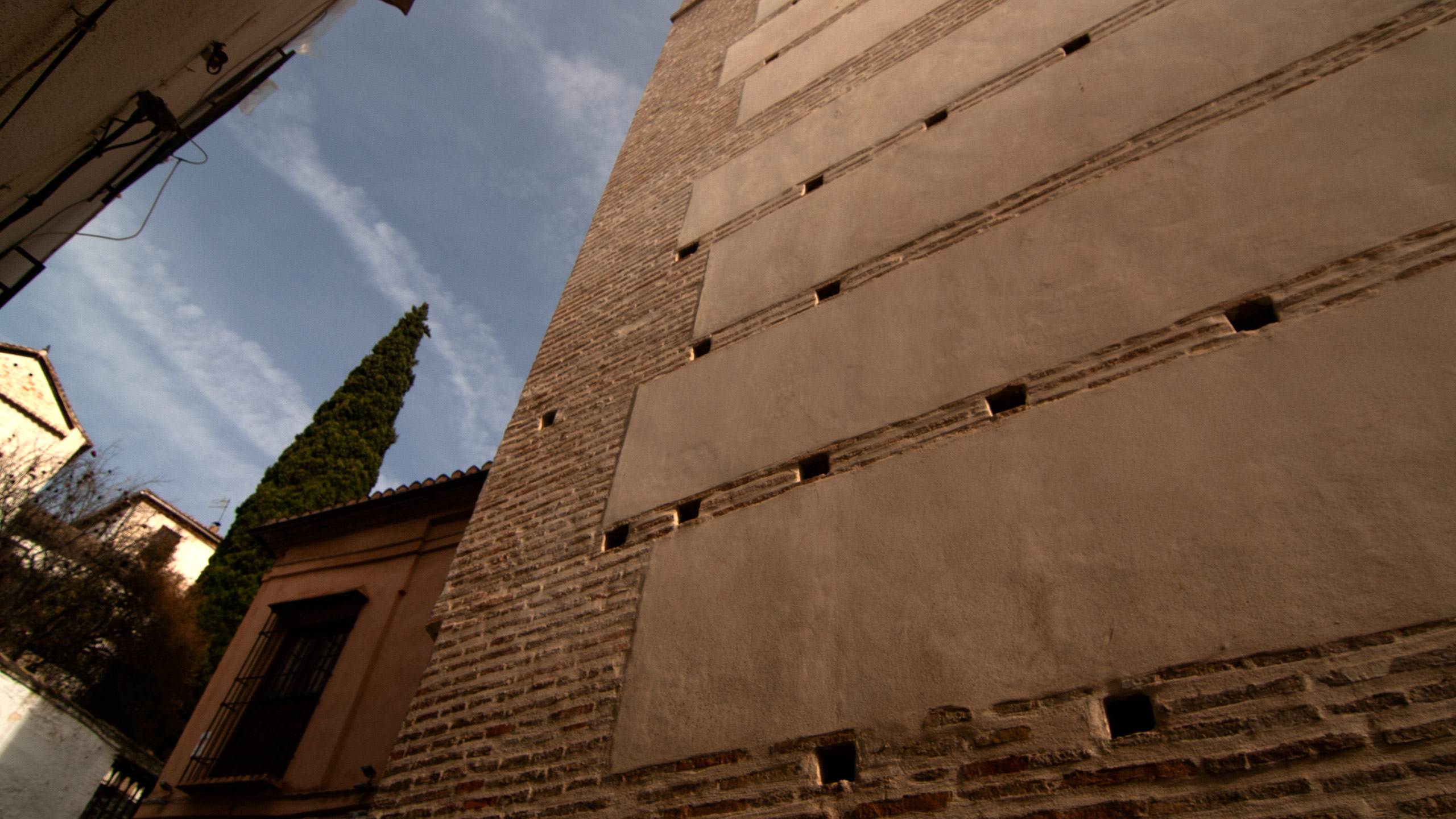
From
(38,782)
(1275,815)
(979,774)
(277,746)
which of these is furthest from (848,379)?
(38,782)

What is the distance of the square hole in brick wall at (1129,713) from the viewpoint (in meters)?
2.59

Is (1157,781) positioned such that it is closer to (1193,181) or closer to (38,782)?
(1193,181)

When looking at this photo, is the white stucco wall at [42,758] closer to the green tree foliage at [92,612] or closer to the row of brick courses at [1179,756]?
the green tree foliage at [92,612]

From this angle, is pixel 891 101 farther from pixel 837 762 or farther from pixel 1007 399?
pixel 837 762

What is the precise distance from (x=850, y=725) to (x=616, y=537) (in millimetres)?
1942

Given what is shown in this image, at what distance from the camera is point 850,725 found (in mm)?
3100

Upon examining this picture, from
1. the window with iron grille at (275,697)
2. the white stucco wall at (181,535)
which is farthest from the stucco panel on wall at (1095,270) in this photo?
the white stucco wall at (181,535)

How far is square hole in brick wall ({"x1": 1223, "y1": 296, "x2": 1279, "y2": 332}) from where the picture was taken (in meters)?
3.22

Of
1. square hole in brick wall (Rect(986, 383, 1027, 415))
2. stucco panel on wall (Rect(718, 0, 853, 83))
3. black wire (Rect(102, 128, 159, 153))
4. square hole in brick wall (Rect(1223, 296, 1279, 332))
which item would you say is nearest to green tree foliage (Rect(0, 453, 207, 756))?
black wire (Rect(102, 128, 159, 153))

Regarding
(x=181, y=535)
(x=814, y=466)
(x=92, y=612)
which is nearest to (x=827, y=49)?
(x=814, y=466)

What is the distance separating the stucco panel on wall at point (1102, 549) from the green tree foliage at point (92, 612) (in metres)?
14.9

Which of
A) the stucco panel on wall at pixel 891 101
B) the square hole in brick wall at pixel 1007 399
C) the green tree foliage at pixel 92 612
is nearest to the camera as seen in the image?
the square hole in brick wall at pixel 1007 399

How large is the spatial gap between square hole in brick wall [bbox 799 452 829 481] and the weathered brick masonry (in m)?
0.04

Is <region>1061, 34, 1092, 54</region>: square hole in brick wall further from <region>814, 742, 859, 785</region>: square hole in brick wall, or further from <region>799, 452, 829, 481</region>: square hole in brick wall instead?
<region>814, 742, 859, 785</region>: square hole in brick wall
